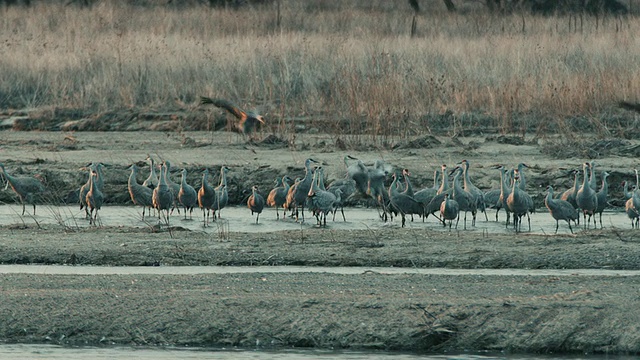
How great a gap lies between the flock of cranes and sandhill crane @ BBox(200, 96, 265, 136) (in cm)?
148

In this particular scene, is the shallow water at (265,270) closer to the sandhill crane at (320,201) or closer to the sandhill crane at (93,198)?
the sandhill crane at (320,201)

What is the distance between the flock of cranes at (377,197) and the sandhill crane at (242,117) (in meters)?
1.48

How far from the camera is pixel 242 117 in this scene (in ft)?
63.2

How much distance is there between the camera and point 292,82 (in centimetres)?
2456

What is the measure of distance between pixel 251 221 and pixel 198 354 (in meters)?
6.80

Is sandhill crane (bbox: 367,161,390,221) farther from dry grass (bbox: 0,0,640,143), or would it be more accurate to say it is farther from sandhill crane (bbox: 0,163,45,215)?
dry grass (bbox: 0,0,640,143)

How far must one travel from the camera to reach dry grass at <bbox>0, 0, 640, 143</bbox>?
21969 millimetres

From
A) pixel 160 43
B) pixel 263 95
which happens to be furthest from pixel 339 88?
pixel 160 43

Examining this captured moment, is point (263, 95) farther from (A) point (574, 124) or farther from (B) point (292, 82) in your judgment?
(A) point (574, 124)

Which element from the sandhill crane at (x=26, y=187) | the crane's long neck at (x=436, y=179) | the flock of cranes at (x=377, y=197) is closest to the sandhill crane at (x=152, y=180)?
the flock of cranes at (x=377, y=197)

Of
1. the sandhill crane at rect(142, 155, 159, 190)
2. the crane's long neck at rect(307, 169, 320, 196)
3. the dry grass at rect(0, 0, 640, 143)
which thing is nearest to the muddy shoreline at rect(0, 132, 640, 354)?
the crane's long neck at rect(307, 169, 320, 196)

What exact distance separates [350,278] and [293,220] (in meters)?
5.26

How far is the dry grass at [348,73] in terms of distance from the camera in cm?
2197

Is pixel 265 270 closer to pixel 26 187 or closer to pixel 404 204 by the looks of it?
pixel 404 204
